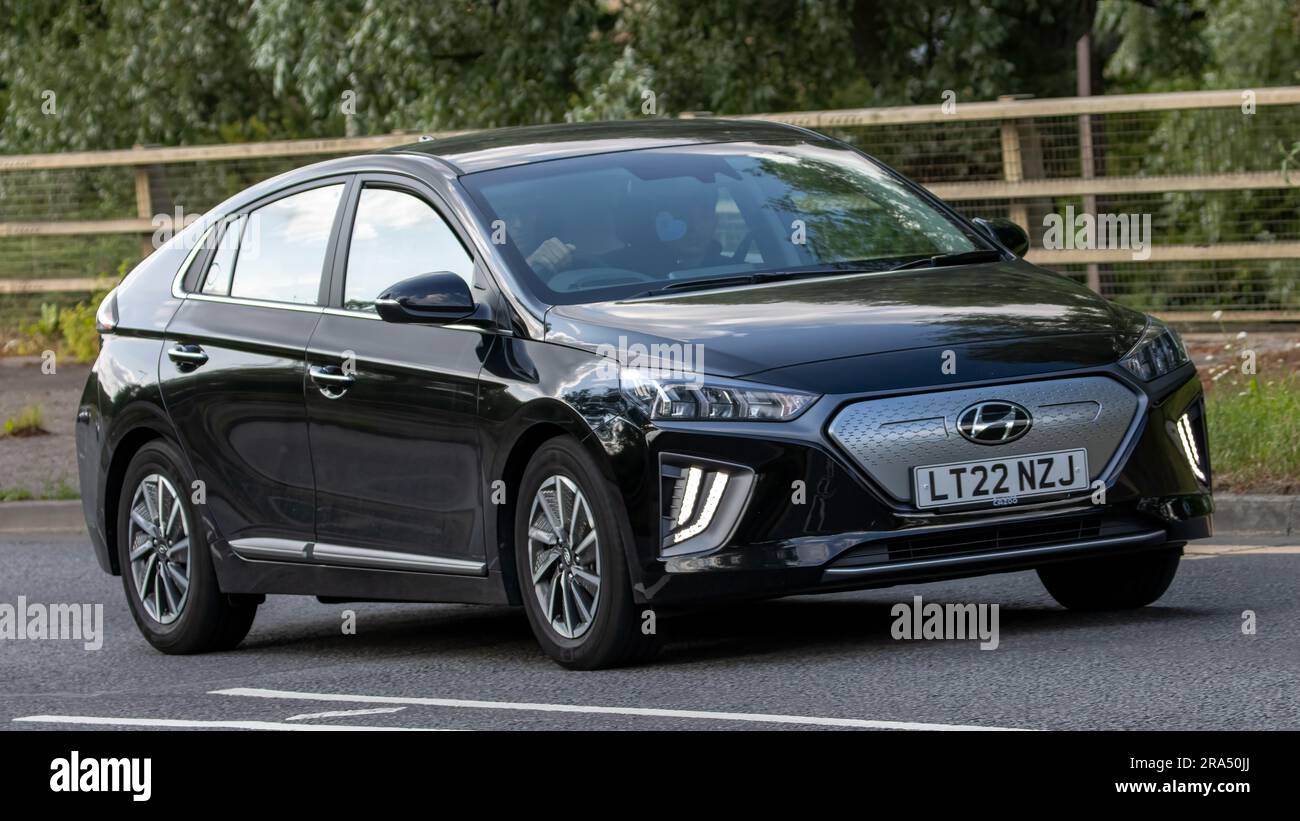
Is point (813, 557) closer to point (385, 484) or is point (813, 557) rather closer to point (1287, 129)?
point (385, 484)

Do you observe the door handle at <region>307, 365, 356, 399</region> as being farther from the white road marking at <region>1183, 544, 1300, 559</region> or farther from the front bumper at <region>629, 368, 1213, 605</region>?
the white road marking at <region>1183, 544, 1300, 559</region>

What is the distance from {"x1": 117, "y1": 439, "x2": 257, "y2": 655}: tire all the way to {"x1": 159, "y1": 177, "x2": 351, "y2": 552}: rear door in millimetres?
193

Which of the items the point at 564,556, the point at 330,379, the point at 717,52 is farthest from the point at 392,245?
the point at 717,52

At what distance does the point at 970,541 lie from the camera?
7.40 meters

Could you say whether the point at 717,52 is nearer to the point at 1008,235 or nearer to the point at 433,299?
the point at 1008,235

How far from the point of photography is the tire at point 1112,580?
327 inches

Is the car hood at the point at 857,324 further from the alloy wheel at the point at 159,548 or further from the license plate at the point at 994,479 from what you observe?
the alloy wheel at the point at 159,548

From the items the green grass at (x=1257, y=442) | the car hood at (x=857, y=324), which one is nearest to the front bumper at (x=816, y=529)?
the car hood at (x=857, y=324)

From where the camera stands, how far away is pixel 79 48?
27031 mm

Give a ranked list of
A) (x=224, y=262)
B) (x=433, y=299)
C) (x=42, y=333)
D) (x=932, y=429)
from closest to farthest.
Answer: (x=932, y=429) < (x=433, y=299) < (x=224, y=262) < (x=42, y=333)

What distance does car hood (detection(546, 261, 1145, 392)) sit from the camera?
24.3ft

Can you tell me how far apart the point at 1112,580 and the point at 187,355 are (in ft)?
11.6

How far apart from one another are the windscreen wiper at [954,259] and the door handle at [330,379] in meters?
1.89

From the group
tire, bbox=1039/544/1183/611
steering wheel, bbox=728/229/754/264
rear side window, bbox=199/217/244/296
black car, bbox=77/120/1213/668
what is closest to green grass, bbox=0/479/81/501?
black car, bbox=77/120/1213/668
